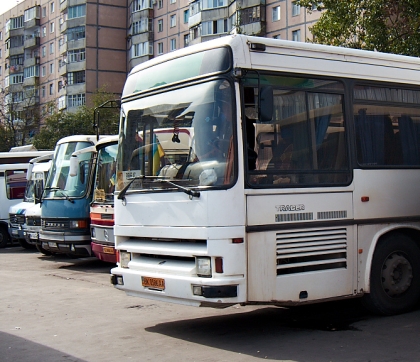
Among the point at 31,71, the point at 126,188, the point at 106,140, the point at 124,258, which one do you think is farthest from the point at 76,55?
the point at 124,258

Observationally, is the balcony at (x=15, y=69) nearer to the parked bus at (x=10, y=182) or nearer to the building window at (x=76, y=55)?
the building window at (x=76, y=55)

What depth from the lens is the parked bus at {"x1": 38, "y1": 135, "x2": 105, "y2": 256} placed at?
16.2m

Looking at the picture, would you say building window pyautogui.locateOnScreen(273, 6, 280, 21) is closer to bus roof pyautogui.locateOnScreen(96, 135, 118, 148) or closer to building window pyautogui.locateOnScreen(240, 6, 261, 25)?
building window pyautogui.locateOnScreen(240, 6, 261, 25)

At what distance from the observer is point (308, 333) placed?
8078mm

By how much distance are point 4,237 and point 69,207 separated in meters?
9.00

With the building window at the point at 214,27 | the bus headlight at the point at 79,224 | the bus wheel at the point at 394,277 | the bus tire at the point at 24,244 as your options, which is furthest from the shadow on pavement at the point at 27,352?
the building window at the point at 214,27

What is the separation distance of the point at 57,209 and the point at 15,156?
942 cm

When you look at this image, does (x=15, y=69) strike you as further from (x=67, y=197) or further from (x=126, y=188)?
(x=126, y=188)

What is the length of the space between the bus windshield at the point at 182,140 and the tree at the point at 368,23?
1526cm

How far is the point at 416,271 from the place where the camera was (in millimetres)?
9086

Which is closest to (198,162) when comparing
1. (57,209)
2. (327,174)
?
(327,174)

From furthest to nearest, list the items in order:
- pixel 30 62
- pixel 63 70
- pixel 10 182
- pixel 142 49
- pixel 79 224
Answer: pixel 30 62, pixel 63 70, pixel 142 49, pixel 10 182, pixel 79 224

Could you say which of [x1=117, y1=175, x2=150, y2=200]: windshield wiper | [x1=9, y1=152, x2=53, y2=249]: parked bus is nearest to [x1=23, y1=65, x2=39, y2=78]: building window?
[x1=9, y1=152, x2=53, y2=249]: parked bus

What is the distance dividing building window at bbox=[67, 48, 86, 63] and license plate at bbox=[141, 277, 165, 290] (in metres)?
59.1
